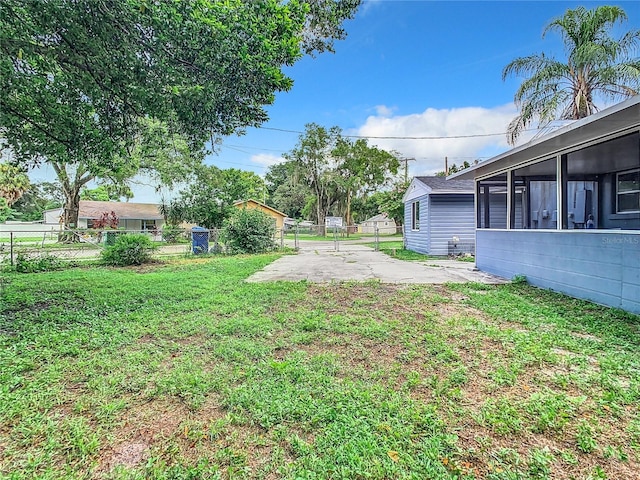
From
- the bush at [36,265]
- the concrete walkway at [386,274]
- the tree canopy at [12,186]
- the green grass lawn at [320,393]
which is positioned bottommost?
the green grass lawn at [320,393]

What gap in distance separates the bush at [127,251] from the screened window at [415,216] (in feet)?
31.9

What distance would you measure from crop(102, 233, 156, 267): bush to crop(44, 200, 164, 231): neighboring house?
72.2 ft

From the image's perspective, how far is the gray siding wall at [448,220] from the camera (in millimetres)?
11266

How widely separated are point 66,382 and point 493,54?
1525 centimetres

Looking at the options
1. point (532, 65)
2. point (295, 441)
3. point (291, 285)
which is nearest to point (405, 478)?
point (295, 441)

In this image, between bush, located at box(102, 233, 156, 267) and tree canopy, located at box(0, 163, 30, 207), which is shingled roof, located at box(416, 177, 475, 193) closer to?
bush, located at box(102, 233, 156, 267)

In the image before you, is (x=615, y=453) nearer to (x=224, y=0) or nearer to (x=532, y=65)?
(x=224, y=0)

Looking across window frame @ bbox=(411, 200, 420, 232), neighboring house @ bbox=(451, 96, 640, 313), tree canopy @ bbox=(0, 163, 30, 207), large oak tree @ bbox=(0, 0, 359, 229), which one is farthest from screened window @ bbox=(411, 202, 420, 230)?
tree canopy @ bbox=(0, 163, 30, 207)

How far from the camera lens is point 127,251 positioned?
31.5 feet

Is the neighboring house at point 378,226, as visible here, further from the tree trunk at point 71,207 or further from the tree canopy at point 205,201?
the tree trunk at point 71,207

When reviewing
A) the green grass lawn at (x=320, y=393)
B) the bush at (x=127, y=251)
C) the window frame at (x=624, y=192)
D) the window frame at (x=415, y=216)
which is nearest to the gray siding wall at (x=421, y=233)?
the window frame at (x=415, y=216)

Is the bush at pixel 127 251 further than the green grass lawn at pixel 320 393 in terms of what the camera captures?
Yes

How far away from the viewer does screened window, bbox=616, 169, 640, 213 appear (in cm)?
669

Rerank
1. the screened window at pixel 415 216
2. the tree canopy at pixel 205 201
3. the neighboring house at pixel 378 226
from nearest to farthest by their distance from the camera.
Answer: the screened window at pixel 415 216
the tree canopy at pixel 205 201
the neighboring house at pixel 378 226
